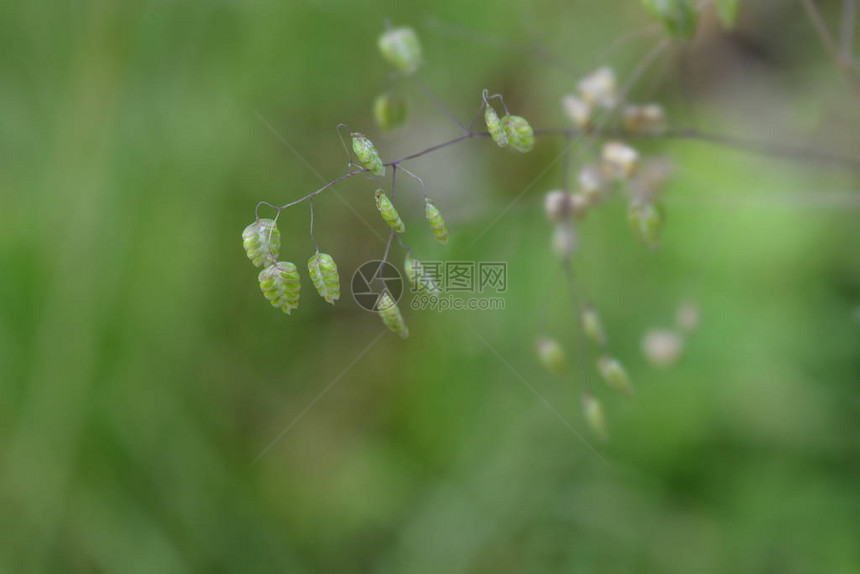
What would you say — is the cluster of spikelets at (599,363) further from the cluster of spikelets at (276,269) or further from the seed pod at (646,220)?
the cluster of spikelets at (276,269)

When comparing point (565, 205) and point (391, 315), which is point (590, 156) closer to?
point (565, 205)

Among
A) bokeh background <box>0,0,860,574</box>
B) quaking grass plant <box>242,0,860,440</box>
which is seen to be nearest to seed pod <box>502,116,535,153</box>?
quaking grass plant <box>242,0,860,440</box>

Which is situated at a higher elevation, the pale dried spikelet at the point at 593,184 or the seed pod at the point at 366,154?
the pale dried spikelet at the point at 593,184

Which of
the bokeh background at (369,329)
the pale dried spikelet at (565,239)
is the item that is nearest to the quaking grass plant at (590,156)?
the pale dried spikelet at (565,239)

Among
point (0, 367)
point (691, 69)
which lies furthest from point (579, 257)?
point (0, 367)

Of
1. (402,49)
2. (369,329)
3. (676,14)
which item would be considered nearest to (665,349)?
(676,14)
